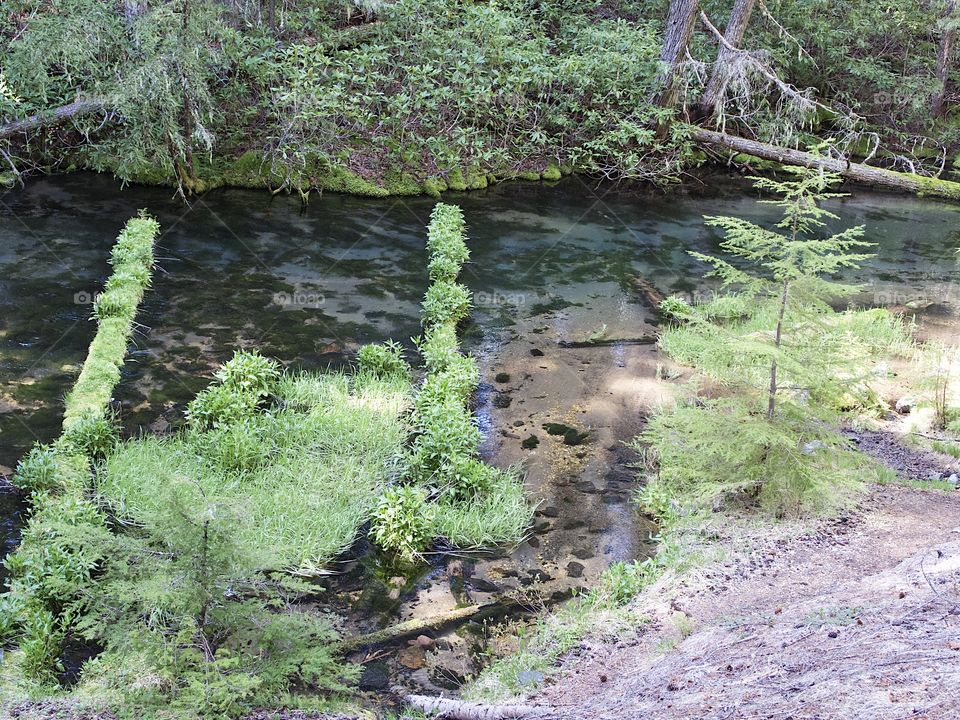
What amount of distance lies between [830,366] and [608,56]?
13168 mm

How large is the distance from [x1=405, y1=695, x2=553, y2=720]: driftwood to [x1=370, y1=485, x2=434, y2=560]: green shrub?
1.79 m

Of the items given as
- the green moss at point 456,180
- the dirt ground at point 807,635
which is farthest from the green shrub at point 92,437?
the green moss at point 456,180

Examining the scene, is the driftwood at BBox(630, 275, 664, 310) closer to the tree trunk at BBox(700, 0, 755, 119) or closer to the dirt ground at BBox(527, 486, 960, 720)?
the dirt ground at BBox(527, 486, 960, 720)

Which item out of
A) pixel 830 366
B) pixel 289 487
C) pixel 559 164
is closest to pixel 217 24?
pixel 559 164

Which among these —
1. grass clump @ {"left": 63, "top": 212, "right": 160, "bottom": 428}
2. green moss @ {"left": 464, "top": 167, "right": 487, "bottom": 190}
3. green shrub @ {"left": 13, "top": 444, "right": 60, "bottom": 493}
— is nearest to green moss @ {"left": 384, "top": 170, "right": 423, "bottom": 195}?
green moss @ {"left": 464, "top": 167, "right": 487, "bottom": 190}

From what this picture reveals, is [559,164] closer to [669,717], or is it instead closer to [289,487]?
[289,487]

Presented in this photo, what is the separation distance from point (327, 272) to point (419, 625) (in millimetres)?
7710

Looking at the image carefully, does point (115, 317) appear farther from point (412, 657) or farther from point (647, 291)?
point (647, 291)

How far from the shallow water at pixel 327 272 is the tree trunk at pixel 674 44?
7.49 ft

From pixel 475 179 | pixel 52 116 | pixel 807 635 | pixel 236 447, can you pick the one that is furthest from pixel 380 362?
pixel 52 116

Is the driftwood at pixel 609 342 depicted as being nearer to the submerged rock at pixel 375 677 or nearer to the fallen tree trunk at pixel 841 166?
the submerged rock at pixel 375 677

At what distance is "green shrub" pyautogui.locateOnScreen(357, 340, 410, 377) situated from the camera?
30.8 feet

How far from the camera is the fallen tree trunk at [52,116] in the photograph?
46.5 ft

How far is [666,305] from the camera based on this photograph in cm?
1180
